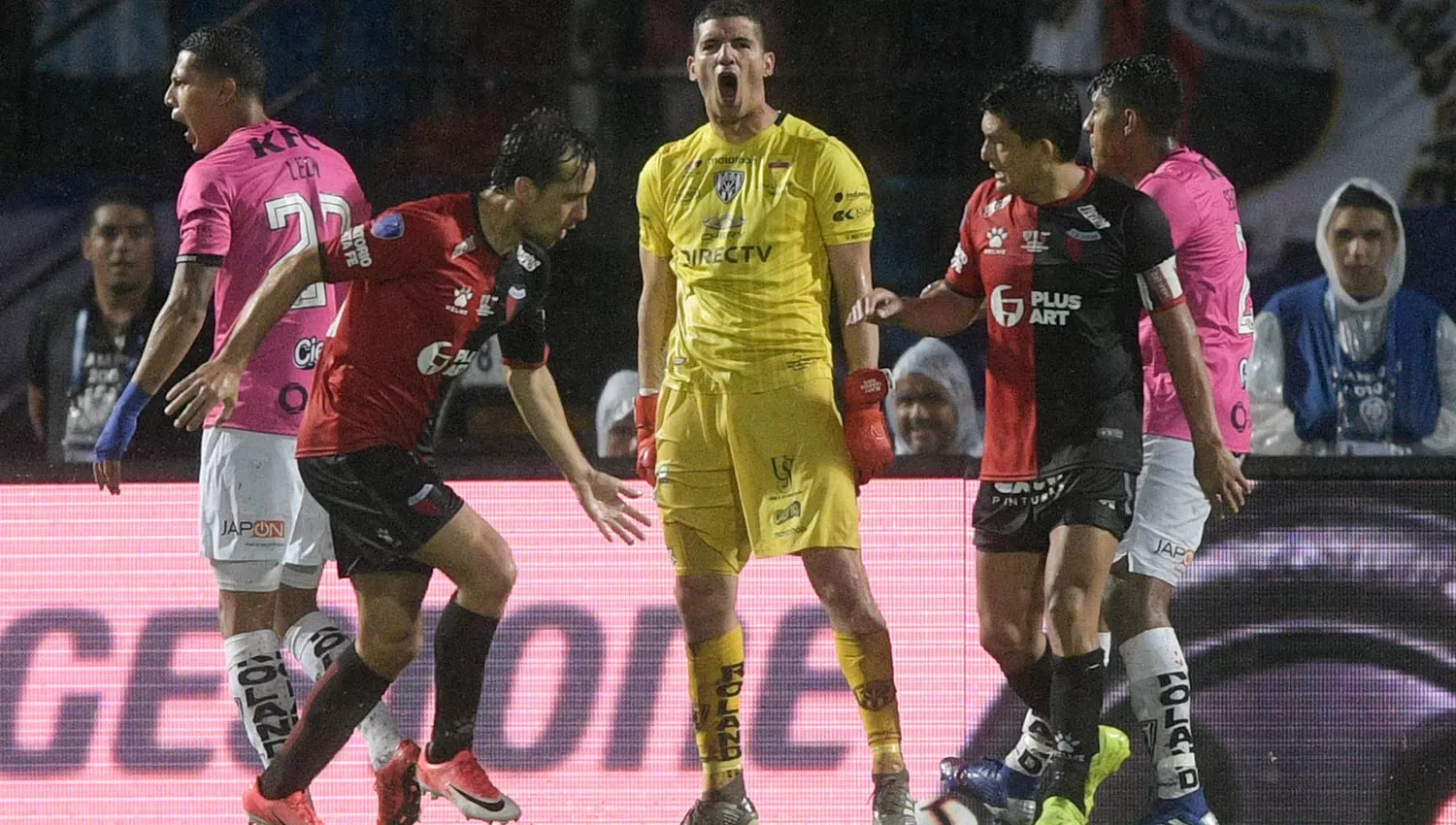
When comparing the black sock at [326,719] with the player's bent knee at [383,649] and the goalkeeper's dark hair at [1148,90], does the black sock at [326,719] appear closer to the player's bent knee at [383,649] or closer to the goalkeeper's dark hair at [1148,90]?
the player's bent knee at [383,649]

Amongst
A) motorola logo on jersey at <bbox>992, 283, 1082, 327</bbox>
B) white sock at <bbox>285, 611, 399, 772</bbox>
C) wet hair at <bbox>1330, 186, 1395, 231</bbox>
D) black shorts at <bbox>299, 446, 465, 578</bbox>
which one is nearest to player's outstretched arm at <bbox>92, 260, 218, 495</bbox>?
black shorts at <bbox>299, 446, 465, 578</bbox>

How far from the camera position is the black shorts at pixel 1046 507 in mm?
4555

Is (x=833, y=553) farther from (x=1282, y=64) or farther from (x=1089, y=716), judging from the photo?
(x=1282, y=64)

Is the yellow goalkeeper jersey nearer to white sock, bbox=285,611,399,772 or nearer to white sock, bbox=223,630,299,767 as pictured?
white sock, bbox=285,611,399,772

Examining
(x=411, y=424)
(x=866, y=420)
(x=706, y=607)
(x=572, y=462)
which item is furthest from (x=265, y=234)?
(x=866, y=420)

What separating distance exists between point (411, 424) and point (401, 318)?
26 cm

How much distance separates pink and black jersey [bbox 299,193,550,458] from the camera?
4.52m

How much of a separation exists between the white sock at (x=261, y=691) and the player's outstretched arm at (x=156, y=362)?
1.72 ft

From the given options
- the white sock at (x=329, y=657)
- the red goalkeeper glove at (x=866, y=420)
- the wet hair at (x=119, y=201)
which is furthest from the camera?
the wet hair at (x=119, y=201)

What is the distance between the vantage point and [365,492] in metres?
4.51

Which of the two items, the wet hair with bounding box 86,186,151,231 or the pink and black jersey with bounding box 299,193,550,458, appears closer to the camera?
the pink and black jersey with bounding box 299,193,550,458

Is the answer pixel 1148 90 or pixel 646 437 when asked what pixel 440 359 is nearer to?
pixel 646 437

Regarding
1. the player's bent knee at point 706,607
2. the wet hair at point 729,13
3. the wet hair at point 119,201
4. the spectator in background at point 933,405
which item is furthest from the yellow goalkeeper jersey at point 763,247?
the wet hair at point 119,201

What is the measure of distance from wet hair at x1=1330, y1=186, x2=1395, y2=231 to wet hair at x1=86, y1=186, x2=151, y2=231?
431 cm
